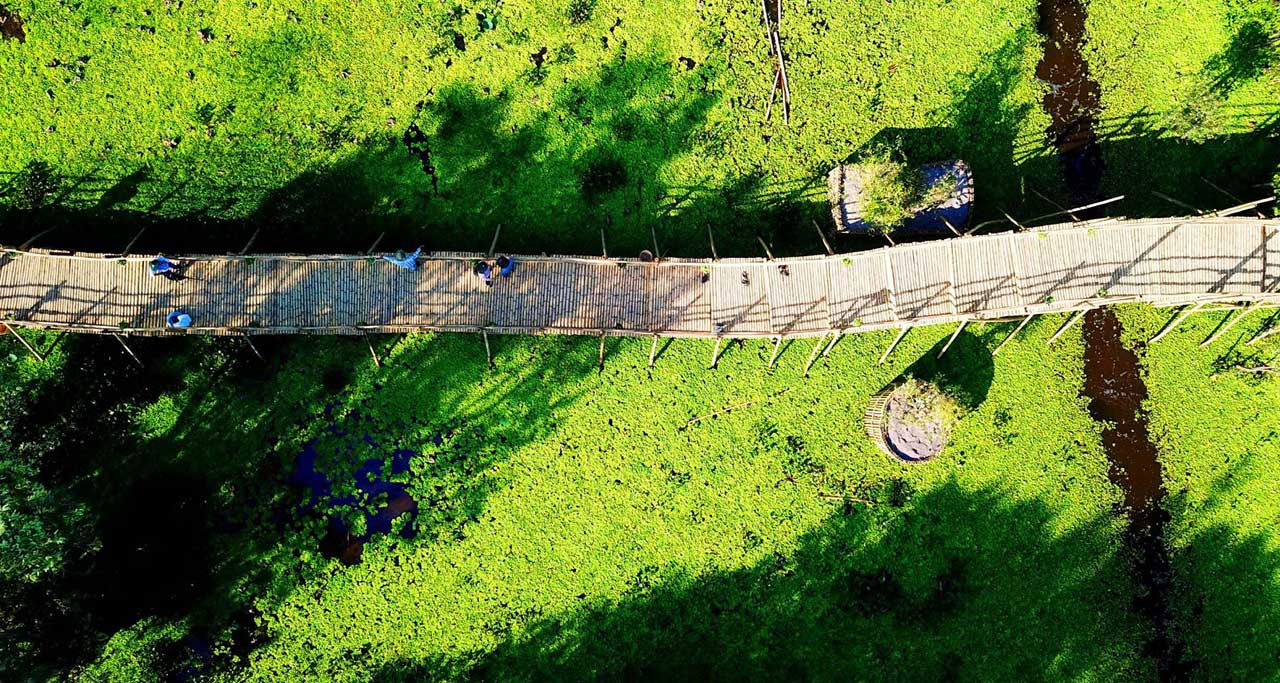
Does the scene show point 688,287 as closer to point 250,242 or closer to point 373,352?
point 373,352

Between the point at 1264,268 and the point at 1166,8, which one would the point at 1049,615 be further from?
the point at 1166,8

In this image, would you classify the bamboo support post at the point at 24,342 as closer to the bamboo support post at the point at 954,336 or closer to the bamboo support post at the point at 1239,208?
the bamboo support post at the point at 954,336

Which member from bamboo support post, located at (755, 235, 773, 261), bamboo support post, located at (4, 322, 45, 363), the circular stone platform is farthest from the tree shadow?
bamboo support post, located at (4, 322, 45, 363)

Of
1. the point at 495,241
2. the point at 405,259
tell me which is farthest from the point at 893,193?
the point at 405,259

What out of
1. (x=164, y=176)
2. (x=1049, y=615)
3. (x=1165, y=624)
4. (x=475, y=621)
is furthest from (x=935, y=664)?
(x=164, y=176)

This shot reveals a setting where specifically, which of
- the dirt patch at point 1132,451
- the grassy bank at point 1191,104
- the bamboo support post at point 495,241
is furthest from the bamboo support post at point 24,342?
the grassy bank at point 1191,104

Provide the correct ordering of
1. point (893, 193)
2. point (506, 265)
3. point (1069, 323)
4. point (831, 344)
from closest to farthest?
1. point (506, 265)
2. point (893, 193)
3. point (1069, 323)
4. point (831, 344)

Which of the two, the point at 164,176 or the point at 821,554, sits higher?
the point at 164,176
